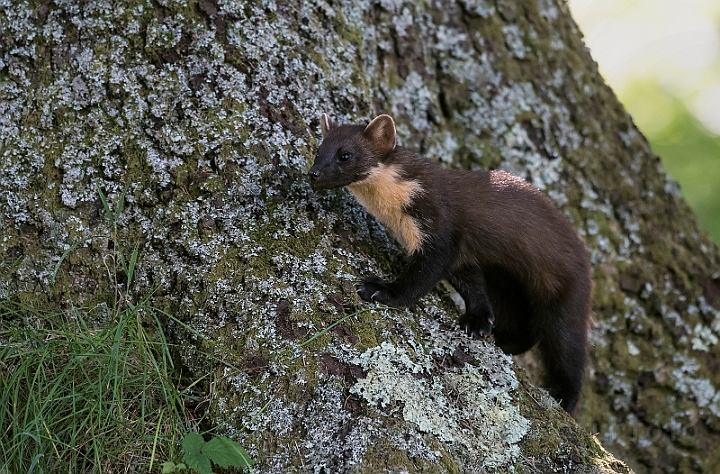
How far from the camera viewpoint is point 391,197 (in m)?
3.87

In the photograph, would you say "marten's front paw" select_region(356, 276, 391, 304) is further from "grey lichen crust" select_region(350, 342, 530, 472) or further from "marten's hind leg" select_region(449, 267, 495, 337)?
"marten's hind leg" select_region(449, 267, 495, 337)

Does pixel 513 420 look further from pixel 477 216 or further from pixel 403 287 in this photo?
pixel 477 216

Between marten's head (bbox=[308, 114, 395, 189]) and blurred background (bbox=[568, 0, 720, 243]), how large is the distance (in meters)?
5.46

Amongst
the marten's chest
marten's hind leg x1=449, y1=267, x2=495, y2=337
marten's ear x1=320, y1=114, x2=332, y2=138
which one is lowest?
marten's hind leg x1=449, y1=267, x2=495, y2=337

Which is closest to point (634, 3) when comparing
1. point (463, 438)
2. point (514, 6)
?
point (514, 6)

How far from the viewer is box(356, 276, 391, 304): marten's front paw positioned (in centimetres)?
333

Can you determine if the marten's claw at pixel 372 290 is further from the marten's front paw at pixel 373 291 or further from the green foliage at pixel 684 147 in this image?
the green foliage at pixel 684 147

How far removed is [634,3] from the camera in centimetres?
1051

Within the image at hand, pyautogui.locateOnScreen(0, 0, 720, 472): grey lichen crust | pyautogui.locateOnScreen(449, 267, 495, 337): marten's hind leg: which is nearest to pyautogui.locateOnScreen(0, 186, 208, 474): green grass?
pyautogui.locateOnScreen(0, 0, 720, 472): grey lichen crust

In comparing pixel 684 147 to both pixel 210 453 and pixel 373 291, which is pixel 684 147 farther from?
pixel 210 453

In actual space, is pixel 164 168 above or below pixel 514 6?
below

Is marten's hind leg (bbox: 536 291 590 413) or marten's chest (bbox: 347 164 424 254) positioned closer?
marten's chest (bbox: 347 164 424 254)

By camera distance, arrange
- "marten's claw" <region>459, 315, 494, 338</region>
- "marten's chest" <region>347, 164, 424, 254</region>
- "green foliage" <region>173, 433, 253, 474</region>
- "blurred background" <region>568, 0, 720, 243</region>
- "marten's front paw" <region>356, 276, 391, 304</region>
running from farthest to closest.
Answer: "blurred background" <region>568, 0, 720, 243</region>
"marten's chest" <region>347, 164, 424, 254</region>
"marten's claw" <region>459, 315, 494, 338</region>
"marten's front paw" <region>356, 276, 391, 304</region>
"green foliage" <region>173, 433, 253, 474</region>

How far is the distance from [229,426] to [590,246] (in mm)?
2880
